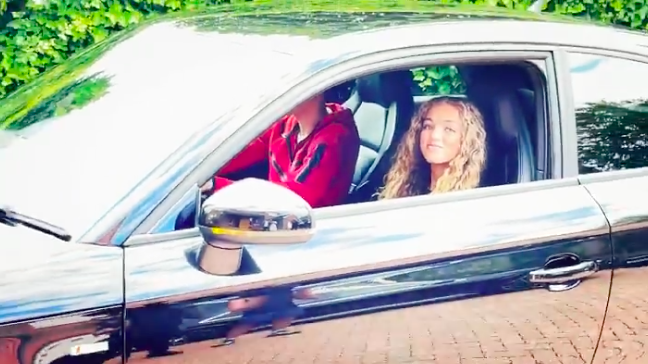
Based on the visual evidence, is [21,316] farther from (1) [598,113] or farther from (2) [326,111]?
(1) [598,113]

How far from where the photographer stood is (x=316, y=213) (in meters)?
2.37

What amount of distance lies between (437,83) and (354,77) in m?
1.08

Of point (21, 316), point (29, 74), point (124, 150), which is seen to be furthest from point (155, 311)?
point (29, 74)

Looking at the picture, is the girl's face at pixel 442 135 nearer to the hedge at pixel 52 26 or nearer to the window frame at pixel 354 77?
the window frame at pixel 354 77

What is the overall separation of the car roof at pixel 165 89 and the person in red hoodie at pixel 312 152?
1.18ft

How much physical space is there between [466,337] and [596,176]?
712 millimetres

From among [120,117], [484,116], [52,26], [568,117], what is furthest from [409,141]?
[52,26]

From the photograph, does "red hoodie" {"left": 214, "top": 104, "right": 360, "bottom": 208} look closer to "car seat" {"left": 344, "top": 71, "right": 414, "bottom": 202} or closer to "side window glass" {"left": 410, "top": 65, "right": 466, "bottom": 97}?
"car seat" {"left": 344, "top": 71, "right": 414, "bottom": 202}

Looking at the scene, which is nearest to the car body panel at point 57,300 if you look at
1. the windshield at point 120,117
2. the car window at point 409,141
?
→ the windshield at point 120,117

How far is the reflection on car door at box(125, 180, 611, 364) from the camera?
2.11 m

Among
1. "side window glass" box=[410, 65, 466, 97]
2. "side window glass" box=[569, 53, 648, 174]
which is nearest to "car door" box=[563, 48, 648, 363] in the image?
"side window glass" box=[569, 53, 648, 174]

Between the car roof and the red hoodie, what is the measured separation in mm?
399

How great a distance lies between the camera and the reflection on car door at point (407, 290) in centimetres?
211

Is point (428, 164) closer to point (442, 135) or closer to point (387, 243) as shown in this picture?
point (442, 135)
